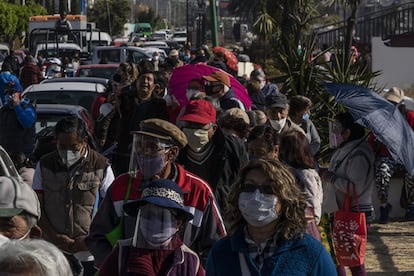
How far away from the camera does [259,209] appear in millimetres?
4773

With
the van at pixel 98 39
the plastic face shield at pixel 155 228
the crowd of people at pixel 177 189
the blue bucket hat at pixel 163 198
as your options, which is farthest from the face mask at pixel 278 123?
the van at pixel 98 39

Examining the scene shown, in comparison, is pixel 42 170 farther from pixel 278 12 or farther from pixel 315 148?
pixel 278 12

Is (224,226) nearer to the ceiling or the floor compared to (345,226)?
nearer to the ceiling

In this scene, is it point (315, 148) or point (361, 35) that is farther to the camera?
point (361, 35)

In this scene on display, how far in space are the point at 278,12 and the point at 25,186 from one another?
1423 inches

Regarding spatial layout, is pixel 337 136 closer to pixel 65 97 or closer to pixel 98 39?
pixel 65 97

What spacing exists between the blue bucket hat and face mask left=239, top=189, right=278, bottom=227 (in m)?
0.40

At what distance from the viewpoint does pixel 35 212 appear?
5.02m

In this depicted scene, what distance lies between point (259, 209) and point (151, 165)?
137 cm

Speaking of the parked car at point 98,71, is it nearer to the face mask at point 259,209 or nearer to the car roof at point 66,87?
the car roof at point 66,87

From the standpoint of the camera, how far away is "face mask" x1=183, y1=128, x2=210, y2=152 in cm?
733

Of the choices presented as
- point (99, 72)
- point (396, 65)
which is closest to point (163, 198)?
point (99, 72)

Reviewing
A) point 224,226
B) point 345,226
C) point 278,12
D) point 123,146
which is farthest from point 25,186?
point 278,12

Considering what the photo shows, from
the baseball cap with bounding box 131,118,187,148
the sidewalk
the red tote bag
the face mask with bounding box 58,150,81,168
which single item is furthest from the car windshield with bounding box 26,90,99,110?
the baseball cap with bounding box 131,118,187,148
